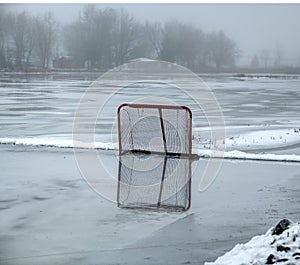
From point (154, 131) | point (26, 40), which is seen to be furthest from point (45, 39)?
point (154, 131)

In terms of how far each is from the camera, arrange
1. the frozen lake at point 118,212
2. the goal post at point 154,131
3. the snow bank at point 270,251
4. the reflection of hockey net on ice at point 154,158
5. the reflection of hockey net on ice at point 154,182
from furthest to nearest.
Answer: the goal post at point 154,131, the reflection of hockey net on ice at point 154,158, the reflection of hockey net on ice at point 154,182, the frozen lake at point 118,212, the snow bank at point 270,251

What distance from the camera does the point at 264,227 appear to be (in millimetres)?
7902

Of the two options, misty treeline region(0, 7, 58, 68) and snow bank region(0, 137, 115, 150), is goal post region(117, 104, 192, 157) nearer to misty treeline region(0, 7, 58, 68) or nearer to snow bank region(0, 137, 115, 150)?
snow bank region(0, 137, 115, 150)

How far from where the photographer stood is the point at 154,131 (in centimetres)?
1617

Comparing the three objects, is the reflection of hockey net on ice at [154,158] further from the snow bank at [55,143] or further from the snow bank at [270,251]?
the snow bank at [270,251]

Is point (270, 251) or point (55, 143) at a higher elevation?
point (55, 143)

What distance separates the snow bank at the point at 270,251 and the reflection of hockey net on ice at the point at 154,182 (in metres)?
2.46

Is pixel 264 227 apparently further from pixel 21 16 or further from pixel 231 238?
pixel 21 16

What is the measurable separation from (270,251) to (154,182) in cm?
495

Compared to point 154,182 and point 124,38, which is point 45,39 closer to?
point 124,38

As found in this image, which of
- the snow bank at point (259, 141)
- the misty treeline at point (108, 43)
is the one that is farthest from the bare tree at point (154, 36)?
the snow bank at point (259, 141)

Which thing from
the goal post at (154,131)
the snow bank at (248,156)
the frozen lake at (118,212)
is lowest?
the frozen lake at (118,212)

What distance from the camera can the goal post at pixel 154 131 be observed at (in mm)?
14430

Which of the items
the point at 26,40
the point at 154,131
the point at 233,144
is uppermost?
the point at 26,40
